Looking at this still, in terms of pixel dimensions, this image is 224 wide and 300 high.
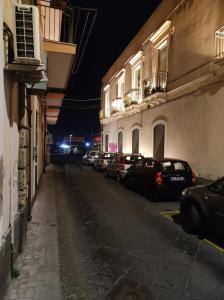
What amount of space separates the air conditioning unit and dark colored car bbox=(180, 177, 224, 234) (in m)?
4.22

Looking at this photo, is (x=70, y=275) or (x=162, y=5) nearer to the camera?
(x=70, y=275)

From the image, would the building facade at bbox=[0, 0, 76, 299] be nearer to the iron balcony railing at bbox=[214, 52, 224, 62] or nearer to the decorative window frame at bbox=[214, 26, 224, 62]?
the iron balcony railing at bbox=[214, 52, 224, 62]

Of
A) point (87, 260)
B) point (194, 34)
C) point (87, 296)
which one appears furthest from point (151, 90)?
point (87, 296)

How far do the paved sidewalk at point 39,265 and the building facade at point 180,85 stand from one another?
6407 mm

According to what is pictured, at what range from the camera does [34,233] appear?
5.82 meters

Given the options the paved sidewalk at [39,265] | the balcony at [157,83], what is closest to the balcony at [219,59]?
the balcony at [157,83]

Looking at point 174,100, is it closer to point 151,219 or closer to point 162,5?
point 162,5

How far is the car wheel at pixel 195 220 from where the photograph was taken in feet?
19.7

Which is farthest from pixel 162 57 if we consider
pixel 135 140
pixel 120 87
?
pixel 120 87

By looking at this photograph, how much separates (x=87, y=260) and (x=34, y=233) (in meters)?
1.72

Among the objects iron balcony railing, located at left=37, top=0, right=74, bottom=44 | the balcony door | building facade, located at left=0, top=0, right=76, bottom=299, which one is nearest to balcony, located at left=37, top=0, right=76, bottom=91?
iron balcony railing, located at left=37, top=0, right=74, bottom=44

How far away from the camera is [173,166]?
9.72 metres

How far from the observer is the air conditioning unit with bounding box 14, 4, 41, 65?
3.48m

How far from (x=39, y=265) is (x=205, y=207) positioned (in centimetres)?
346
